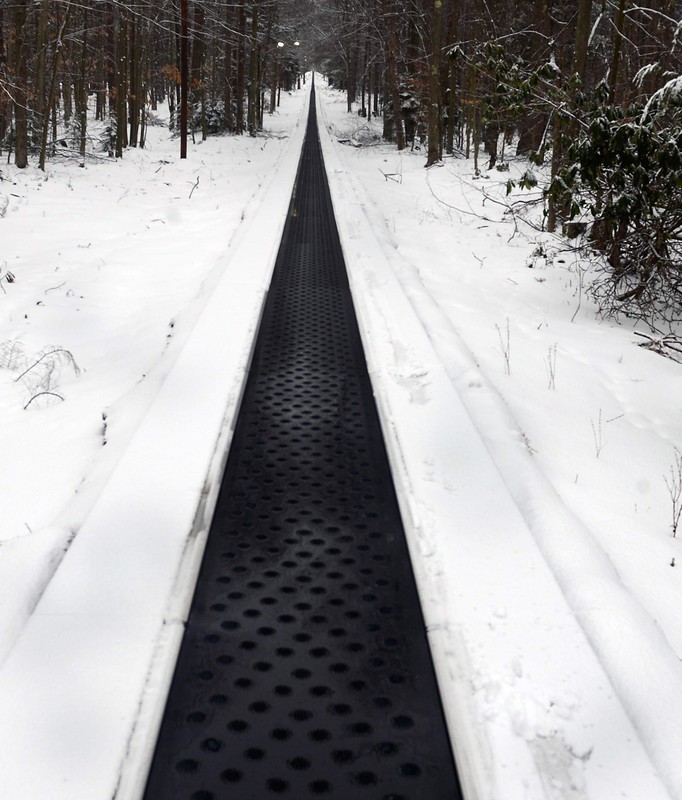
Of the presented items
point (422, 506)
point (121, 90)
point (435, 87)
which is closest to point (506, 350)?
point (422, 506)

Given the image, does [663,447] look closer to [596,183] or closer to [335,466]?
[335,466]

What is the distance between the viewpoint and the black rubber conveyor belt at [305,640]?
1.82m

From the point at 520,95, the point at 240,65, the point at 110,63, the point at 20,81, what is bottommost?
the point at 520,95

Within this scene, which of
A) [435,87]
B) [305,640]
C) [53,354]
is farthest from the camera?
[435,87]

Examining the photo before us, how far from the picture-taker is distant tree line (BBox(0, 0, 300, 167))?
16828mm

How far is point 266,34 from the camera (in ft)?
120

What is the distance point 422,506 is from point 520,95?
5691 mm

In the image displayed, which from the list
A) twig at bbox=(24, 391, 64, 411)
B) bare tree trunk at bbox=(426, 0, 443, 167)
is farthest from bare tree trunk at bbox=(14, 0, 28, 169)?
twig at bbox=(24, 391, 64, 411)

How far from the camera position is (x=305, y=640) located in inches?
90.9

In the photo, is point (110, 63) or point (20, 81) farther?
point (110, 63)

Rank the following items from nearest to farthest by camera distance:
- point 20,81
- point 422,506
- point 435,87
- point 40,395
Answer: point 422,506 → point 40,395 → point 20,81 → point 435,87

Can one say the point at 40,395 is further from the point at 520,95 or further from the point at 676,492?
the point at 520,95

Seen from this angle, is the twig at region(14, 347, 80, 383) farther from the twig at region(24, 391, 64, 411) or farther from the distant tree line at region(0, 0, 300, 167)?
the distant tree line at region(0, 0, 300, 167)

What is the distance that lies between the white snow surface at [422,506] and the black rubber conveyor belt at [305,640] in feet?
0.30
